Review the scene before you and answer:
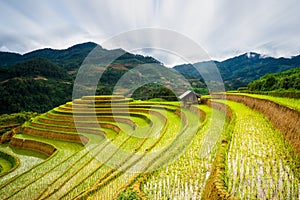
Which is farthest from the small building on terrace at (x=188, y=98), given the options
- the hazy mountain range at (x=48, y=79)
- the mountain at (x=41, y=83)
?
the mountain at (x=41, y=83)

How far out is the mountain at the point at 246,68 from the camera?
90.2m

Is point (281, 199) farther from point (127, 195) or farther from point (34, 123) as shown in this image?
point (34, 123)

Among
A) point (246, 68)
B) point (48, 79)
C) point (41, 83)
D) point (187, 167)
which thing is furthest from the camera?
point (246, 68)

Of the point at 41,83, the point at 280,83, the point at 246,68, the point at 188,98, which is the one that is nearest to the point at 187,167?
the point at 188,98

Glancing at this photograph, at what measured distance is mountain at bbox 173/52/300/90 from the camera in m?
90.2

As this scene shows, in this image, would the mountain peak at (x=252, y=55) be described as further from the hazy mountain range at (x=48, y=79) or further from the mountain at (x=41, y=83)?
the mountain at (x=41, y=83)

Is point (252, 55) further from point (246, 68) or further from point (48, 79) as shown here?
point (48, 79)

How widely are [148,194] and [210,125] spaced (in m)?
5.79

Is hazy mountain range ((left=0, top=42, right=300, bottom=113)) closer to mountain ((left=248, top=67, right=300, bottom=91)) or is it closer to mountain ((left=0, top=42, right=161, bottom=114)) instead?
mountain ((left=0, top=42, right=161, bottom=114))

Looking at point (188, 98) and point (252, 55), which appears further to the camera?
point (252, 55)

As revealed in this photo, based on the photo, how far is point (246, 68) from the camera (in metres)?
113

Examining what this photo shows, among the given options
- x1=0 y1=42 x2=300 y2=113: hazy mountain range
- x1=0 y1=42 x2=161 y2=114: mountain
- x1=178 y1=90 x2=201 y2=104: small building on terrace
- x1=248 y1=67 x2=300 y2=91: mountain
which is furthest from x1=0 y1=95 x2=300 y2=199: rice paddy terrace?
x1=0 y1=42 x2=161 y2=114: mountain

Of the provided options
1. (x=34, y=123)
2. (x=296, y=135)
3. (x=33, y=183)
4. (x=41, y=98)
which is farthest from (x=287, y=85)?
(x=41, y=98)

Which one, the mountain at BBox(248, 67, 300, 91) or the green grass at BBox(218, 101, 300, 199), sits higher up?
the mountain at BBox(248, 67, 300, 91)
